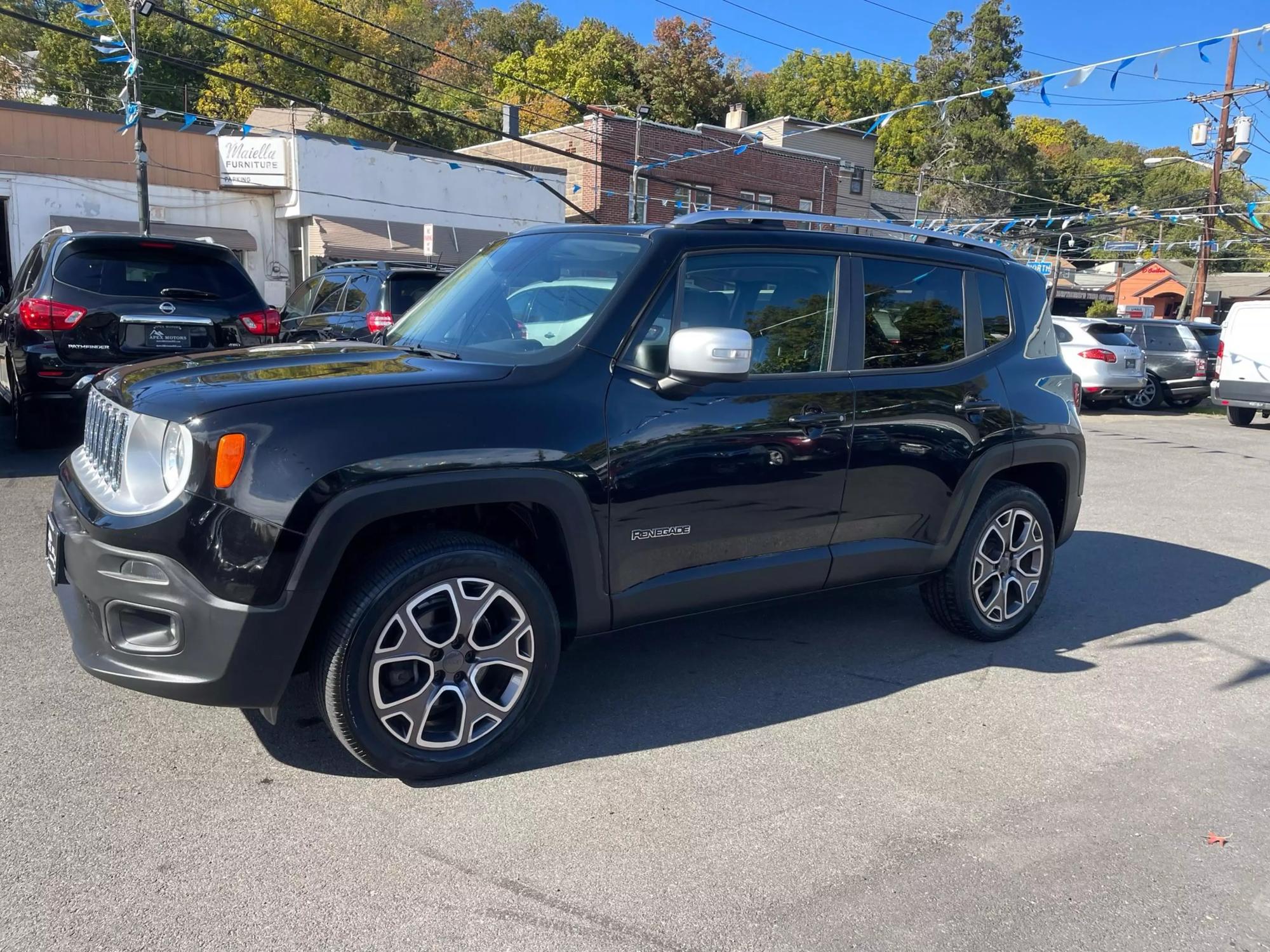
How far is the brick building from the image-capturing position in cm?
2856

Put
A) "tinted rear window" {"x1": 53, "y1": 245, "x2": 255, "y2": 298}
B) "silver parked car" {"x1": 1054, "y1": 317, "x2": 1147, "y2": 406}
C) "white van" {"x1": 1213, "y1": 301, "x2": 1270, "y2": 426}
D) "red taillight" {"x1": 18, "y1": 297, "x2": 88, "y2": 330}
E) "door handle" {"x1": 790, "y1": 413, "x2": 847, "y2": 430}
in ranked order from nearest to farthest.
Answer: "door handle" {"x1": 790, "y1": 413, "x2": 847, "y2": 430}
"red taillight" {"x1": 18, "y1": 297, "x2": 88, "y2": 330}
"tinted rear window" {"x1": 53, "y1": 245, "x2": 255, "y2": 298}
"white van" {"x1": 1213, "y1": 301, "x2": 1270, "y2": 426}
"silver parked car" {"x1": 1054, "y1": 317, "x2": 1147, "y2": 406}

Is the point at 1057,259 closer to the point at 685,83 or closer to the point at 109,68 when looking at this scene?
the point at 685,83

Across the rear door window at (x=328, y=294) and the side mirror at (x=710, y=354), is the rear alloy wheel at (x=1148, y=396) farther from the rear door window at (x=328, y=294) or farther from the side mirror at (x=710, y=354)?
the side mirror at (x=710, y=354)

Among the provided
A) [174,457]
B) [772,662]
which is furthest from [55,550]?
[772,662]

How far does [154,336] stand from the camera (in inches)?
287

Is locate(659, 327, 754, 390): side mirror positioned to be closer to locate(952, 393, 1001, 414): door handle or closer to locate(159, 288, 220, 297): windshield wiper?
locate(952, 393, 1001, 414): door handle

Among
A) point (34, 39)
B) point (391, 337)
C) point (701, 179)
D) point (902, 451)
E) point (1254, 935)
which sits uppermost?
point (34, 39)

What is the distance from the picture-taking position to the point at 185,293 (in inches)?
294

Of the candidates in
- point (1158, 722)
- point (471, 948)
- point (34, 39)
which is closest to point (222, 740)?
point (471, 948)

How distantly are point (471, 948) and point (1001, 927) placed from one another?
1.44 metres

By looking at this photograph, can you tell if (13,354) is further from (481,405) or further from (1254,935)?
(1254,935)

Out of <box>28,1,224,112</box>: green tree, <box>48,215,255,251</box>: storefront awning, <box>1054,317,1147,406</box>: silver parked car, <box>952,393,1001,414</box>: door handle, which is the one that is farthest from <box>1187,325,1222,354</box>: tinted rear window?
<box>28,1,224,112</box>: green tree

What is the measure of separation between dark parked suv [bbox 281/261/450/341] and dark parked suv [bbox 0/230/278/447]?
5.59ft

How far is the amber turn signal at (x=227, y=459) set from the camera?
2812mm
